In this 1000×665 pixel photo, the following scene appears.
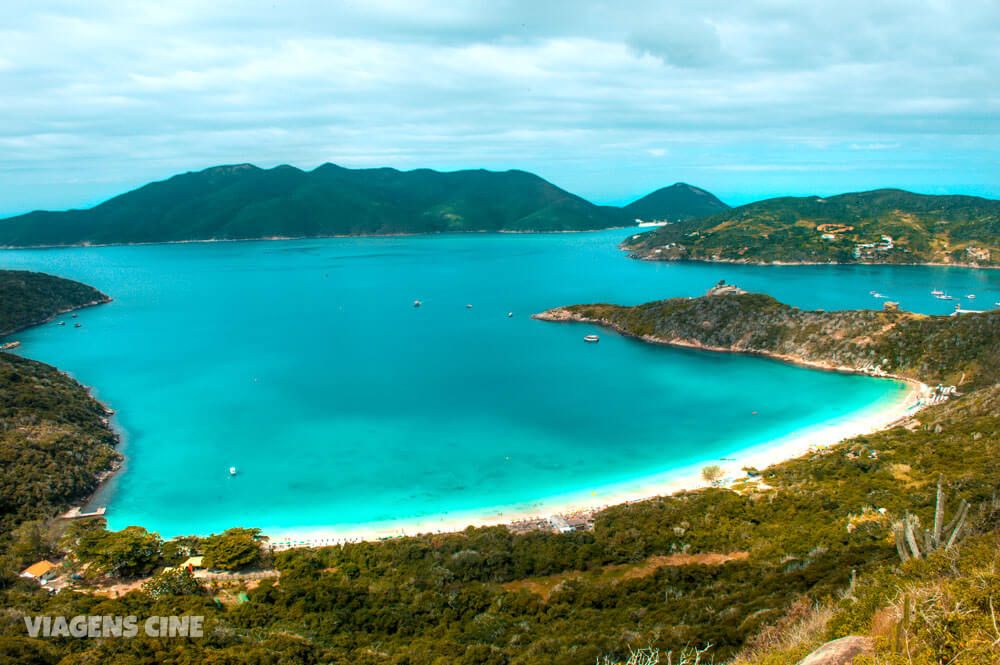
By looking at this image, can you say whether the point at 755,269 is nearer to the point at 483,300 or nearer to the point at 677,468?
the point at 483,300

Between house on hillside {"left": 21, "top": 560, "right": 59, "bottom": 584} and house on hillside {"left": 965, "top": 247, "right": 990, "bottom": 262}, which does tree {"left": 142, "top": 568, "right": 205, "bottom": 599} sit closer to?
house on hillside {"left": 21, "top": 560, "right": 59, "bottom": 584}

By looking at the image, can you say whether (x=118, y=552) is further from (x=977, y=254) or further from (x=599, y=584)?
(x=977, y=254)

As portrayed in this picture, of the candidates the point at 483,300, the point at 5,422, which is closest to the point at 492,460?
the point at 5,422

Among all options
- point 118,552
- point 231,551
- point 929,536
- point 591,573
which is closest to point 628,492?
point 591,573

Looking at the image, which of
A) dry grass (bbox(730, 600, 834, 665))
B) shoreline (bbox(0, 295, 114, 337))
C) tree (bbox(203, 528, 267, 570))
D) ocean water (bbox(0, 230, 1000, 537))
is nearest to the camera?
dry grass (bbox(730, 600, 834, 665))

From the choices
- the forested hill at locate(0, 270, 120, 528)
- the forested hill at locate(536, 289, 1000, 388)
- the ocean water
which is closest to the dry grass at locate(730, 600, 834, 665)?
the ocean water
